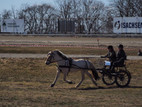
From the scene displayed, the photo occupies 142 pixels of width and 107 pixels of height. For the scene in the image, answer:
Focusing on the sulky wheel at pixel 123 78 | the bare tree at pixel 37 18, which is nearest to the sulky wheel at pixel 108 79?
the sulky wheel at pixel 123 78

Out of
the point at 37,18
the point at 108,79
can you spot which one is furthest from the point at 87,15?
the point at 108,79

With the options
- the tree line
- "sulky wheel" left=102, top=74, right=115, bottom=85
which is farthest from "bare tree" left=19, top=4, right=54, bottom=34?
"sulky wheel" left=102, top=74, right=115, bottom=85

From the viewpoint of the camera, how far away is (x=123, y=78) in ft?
50.4

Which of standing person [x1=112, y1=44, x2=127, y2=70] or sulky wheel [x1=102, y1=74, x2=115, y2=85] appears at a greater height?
standing person [x1=112, y1=44, x2=127, y2=70]

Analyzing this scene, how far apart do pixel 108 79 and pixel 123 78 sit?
0.92m

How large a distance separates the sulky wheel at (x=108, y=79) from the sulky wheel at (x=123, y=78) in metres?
0.30

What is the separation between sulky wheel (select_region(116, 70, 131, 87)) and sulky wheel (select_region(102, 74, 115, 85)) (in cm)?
30

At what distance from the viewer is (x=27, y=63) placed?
26.0 m

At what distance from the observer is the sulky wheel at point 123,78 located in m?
15.3

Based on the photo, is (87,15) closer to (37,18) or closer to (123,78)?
(37,18)

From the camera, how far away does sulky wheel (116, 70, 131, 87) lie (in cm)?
1534

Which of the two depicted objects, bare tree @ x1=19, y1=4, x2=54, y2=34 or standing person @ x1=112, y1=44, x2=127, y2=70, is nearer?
standing person @ x1=112, y1=44, x2=127, y2=70

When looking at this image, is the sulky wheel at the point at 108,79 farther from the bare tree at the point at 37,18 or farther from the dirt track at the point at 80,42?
the bare tree at the point at 37,18

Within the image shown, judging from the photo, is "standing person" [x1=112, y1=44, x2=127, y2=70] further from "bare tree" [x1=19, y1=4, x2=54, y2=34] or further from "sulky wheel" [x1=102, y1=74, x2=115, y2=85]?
"bare tree" [x1=19, y1=4, x2=54, y2=34]
